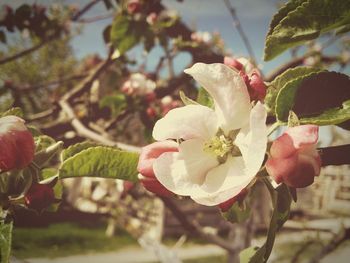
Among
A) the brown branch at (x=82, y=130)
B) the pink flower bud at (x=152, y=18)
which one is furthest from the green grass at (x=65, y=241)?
Answer: the pink flower bud at (x=152, y=18)

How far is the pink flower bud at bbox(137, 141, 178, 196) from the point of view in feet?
1.87

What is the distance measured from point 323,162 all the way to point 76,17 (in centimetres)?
234

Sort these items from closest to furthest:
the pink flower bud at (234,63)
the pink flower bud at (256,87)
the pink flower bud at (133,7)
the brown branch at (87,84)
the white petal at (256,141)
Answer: the white petal at (256,141) → the pink flower bud at (256,87) → the pink flower bud at (234,63) → the pink flower bud at (133,7) → the brown branch at (87,84)

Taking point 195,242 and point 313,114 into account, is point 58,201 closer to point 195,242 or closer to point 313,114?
point 313,114

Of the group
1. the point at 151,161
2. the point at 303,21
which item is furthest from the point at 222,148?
the point at 303,21

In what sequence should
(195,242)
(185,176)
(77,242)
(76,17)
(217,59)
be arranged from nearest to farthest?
(185,176)
(217,59)
(76,17)
(77,242)
(195,242)

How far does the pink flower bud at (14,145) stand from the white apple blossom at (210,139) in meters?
0.20

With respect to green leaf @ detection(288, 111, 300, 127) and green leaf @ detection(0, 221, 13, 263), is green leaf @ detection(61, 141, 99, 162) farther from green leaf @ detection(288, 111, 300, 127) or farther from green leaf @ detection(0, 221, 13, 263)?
green leaf @ detection(288, 111, 300, 127)

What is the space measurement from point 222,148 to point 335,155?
16 centimetres

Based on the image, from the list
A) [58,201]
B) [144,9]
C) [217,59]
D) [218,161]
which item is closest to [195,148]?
[218,161]

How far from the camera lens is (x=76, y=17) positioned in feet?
8.45

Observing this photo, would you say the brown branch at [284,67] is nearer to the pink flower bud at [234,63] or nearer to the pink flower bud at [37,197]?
the pink flower bud at [234,63]

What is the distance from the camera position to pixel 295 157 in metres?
0.48

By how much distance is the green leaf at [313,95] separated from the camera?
22.2 inches
